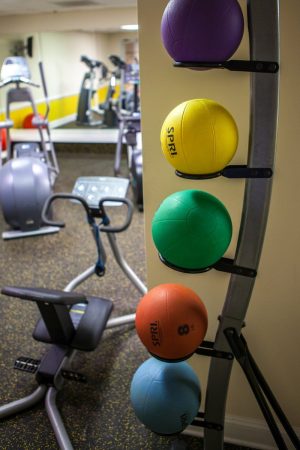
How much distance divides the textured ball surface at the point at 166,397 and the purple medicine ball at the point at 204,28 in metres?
0.98

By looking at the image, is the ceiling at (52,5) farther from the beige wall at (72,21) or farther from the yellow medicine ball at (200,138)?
the yellow medicine ball at (200,138)

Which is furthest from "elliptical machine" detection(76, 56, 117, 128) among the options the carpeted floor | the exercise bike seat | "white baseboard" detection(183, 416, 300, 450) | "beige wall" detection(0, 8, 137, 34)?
"white baseboard" detection(183, 416, 300, 450)

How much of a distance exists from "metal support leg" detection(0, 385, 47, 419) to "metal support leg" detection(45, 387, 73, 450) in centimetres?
5

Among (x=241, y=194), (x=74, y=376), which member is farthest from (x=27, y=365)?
(x=241, y=194)

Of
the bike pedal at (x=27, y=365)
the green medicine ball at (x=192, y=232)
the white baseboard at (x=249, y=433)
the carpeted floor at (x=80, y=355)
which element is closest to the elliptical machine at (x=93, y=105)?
the carpeted floor at (x=80, y=355)

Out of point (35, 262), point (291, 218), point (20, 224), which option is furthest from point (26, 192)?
point (291, 218)

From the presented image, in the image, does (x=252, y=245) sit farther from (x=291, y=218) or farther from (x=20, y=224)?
(x=20, y=224)

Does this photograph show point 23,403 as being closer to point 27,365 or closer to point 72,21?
point 27,365

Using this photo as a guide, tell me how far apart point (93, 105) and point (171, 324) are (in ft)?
21.1

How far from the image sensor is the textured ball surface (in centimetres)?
121

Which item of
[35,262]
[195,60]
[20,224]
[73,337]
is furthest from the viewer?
Answer: [20,224]

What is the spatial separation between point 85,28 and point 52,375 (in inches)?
207

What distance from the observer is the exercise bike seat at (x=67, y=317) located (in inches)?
Answer: 67.9

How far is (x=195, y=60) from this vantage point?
85cm
